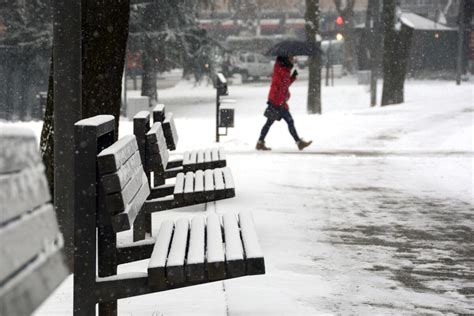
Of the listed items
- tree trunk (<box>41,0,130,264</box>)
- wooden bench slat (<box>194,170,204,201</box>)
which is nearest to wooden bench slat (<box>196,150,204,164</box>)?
wooden bench slat (<box>194,170,204,201</box>)

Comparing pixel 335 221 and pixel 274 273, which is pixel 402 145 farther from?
pixel 274 273

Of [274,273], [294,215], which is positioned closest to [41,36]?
[294,215]

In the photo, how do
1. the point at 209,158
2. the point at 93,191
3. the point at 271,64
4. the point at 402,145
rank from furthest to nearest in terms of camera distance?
the point at 271,64
the point at 402,145
the point at 209,158
the point at 93,191

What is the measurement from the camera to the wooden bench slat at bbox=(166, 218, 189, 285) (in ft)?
13.7

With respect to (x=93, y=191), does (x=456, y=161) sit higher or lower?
lower

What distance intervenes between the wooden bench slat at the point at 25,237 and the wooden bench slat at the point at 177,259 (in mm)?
1838

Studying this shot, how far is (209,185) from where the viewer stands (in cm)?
697

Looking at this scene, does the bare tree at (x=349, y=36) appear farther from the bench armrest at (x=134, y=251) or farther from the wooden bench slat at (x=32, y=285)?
the wooden bench slat at (x=32, y=285)

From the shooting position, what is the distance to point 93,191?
14.3ft

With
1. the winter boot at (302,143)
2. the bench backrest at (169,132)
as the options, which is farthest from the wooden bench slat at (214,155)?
the winter boot at (302,143)

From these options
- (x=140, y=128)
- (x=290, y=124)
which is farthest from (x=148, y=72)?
(x=140, y=128)

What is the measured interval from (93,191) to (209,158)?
430 centimetres

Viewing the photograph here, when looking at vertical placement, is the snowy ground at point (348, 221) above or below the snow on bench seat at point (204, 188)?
below

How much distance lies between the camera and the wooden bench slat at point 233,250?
4234 mm
